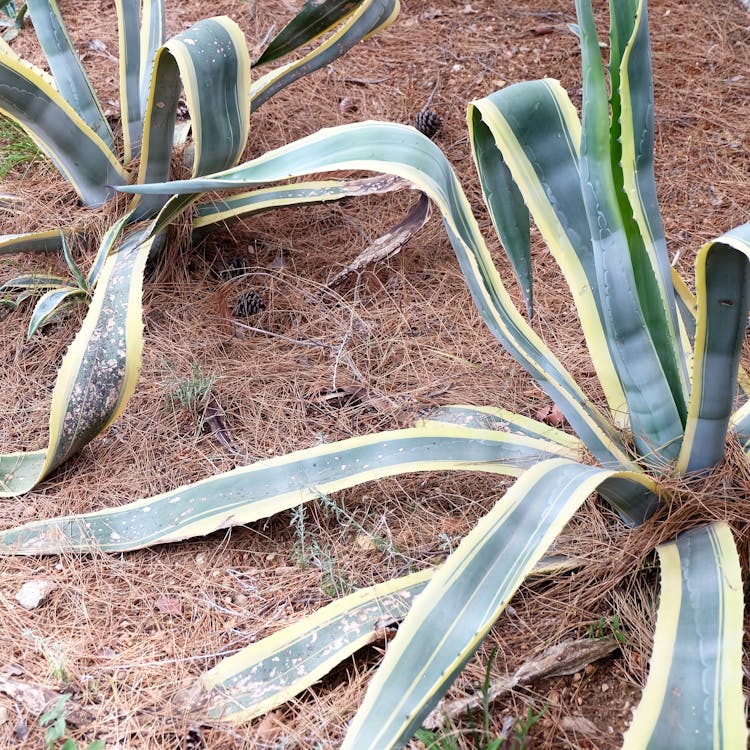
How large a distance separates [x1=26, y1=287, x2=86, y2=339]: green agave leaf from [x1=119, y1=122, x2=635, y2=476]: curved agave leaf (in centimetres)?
69

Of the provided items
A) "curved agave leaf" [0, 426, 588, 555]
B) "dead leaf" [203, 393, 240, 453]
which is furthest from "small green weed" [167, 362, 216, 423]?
"curved agave leaf" [0, 426, 588, 555]

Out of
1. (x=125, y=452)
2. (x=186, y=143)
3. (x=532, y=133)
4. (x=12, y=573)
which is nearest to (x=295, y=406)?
(x=125, y=452)

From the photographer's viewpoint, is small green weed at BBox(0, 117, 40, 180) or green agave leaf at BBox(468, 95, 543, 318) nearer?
green agave leaf at BBox(468, 95, 543, 318)

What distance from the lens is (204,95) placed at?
1.89 meters

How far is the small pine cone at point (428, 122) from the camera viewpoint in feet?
8.65

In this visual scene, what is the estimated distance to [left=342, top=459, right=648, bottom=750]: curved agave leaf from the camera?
100 centimetres

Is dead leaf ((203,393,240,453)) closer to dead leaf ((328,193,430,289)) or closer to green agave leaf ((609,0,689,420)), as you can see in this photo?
dead leaf ((328,193,430,289))

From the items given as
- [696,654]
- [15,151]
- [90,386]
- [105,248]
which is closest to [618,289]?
[696,654]

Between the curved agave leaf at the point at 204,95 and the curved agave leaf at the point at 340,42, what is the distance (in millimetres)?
337

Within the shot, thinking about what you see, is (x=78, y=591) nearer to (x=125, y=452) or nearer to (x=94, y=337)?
(x=125, y=452)

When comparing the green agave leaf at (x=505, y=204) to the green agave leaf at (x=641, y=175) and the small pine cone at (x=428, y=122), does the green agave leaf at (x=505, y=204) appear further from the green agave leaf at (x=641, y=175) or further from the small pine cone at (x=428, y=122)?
the small pine cone at (x=428, y=122)

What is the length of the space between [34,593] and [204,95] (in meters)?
1.15

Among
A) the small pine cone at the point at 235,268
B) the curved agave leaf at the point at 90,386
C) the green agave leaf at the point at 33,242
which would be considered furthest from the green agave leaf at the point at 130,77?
the curved agave leaf at the point at 90,386

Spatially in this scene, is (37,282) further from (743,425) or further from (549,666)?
(743,425)
